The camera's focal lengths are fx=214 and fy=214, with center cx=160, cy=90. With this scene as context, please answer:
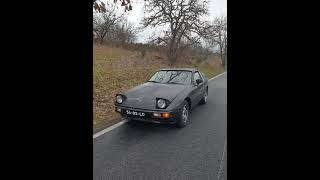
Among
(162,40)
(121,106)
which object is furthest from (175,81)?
(162,40)

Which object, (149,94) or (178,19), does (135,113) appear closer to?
(149,94)

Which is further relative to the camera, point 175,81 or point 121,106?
point 175,81

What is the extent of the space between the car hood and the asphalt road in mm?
574

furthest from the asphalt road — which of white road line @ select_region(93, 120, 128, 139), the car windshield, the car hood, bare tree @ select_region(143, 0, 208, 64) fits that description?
bare tree @ select_region(143, 0, 208, 64)

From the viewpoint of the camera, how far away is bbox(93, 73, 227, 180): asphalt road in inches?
116

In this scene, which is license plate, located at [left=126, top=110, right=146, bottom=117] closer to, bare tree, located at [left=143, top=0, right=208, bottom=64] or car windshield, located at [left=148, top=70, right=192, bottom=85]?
car windshield, located at [left=148, top=70, right=192, bottom=85]

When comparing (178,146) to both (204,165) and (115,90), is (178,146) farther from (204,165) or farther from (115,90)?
(115,90)

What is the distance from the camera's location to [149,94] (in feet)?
16.1
